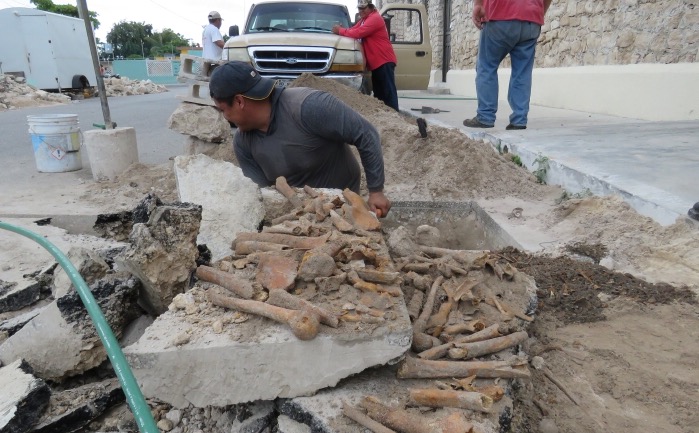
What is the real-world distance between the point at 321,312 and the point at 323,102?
7.29ft

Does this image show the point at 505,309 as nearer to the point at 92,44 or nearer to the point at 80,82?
the point at 92,44

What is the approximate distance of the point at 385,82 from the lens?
8711mm

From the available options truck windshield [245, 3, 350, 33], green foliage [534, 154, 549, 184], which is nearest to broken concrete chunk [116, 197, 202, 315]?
green foliage [534, 154, 549, 184]

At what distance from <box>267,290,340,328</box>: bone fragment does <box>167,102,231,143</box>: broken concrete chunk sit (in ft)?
16.6

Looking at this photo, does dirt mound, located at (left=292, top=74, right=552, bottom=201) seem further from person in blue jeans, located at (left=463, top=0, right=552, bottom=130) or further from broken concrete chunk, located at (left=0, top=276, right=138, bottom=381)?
broken concrete chunk, located at (left=0, top=276, right=138, bottom=381)

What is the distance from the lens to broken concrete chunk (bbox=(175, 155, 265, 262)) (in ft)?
9.27

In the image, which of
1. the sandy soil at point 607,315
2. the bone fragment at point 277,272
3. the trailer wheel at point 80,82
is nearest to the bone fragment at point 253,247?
the bone fragment at point 277,272

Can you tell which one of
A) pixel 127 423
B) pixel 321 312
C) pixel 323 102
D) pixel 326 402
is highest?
pixel 323 102

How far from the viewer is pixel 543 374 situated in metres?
2.12

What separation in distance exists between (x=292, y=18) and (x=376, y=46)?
1.57 m

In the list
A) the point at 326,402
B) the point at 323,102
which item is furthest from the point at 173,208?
the point at 323,102

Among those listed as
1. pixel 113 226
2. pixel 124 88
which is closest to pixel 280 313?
pixel 113 226

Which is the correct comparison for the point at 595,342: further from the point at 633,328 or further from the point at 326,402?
the point at 326,402

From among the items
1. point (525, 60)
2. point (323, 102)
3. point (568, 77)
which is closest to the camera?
point (323, 102)
